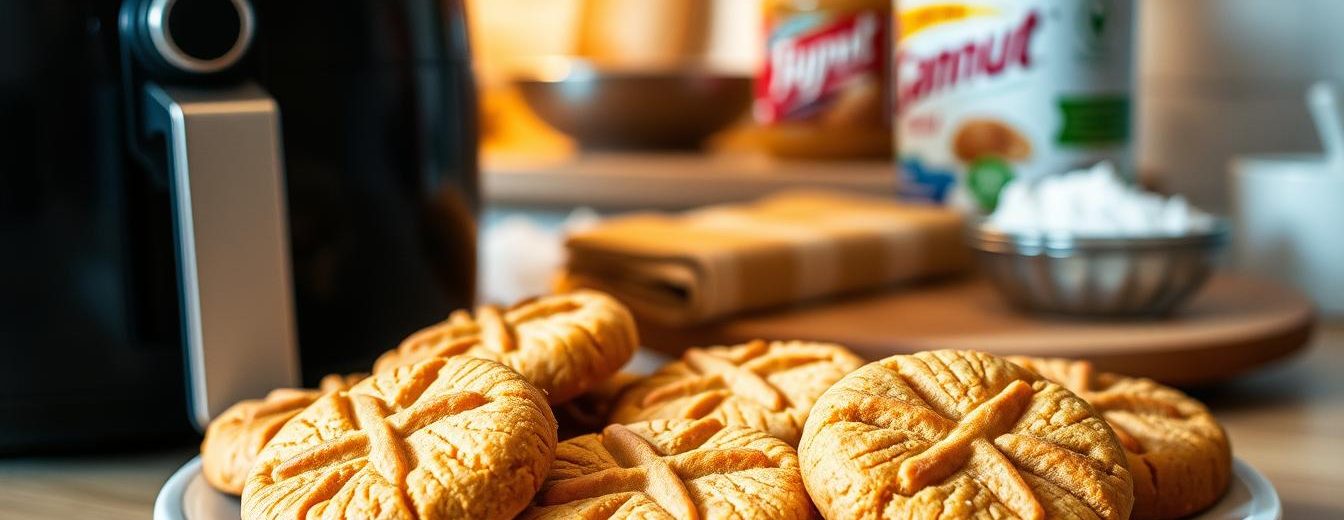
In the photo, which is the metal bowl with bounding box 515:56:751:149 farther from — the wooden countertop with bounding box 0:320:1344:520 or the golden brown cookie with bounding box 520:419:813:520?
the golden brown cookie with bounding box 520:419:813:520

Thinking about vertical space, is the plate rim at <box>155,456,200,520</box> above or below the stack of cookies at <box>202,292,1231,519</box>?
below

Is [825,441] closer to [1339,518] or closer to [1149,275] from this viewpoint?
[1339,518]

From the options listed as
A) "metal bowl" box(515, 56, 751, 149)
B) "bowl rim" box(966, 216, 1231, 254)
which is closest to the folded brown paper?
"bowl rim" box(966, 216, 1231, 254)

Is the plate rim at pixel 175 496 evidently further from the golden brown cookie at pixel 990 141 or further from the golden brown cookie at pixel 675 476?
the golden brown cookie at pixel 990 141

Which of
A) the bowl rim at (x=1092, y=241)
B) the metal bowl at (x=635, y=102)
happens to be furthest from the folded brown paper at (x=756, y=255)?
the metal bowl at (x=635, y=102)

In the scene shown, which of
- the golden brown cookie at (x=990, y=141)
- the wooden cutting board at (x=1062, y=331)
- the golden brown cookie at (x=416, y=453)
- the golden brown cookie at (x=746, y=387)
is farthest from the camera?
the golden brown cookie at (x=990, y=141)

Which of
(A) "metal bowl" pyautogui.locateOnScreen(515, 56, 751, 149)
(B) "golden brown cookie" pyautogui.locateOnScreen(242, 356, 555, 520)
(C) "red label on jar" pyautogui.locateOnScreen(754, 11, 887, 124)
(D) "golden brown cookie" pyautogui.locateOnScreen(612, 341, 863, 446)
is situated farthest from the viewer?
(A) "metal bowl" pyautogui.locateOnScreen(515, 56, 751, 149)
